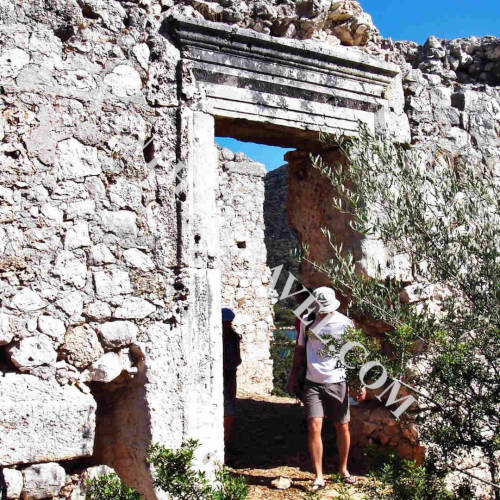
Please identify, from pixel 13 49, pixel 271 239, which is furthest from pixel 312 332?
pixel 271 239

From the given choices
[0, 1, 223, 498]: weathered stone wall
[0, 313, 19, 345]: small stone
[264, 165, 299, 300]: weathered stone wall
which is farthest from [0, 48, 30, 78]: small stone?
[264, 165, 299, 300]: weathered stone wall

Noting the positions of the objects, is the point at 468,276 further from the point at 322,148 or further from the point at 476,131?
the point at 476,131

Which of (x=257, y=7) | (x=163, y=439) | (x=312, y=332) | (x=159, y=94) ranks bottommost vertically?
(x=163, y=439)

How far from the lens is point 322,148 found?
4750 millimetres

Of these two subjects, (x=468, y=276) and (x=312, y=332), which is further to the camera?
(x=312, y=332)

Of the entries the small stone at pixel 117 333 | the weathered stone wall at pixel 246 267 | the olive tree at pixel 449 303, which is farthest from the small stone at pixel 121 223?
the weathered stone wall at pixel 246 267

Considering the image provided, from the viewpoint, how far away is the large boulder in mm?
3197

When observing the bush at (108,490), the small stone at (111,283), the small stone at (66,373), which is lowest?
the bush at (108,490)

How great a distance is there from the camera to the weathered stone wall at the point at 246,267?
339 inches

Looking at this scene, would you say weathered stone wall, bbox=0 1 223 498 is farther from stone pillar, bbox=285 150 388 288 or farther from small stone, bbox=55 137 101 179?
stone pillar, bbox=285 150 388 288

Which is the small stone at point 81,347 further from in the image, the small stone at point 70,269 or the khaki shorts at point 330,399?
the khaki shorts at point 330,399

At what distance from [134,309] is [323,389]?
1578mm

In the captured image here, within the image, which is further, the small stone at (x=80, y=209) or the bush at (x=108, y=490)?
the small stone at (x=80, y=209)

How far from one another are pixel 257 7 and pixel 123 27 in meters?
0.96
